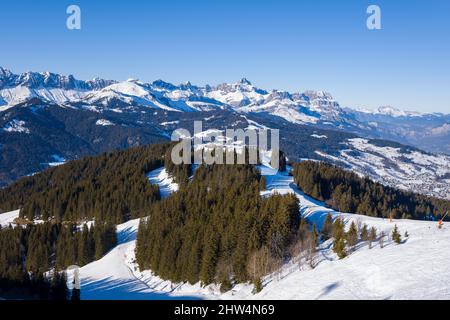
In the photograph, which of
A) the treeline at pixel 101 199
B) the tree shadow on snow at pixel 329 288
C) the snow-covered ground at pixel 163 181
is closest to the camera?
the tree shadow on snow at pixel 329 288

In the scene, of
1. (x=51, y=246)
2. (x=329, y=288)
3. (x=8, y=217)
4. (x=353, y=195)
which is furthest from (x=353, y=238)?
(x=8, y=217)

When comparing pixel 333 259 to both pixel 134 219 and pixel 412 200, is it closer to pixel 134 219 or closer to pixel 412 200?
pixel 134 219

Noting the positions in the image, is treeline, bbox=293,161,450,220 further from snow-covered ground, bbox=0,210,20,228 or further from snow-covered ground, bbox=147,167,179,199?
snow-covered ground, bbox=0,210,20,228

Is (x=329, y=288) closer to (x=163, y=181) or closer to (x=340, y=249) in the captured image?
(x=340, y=249)

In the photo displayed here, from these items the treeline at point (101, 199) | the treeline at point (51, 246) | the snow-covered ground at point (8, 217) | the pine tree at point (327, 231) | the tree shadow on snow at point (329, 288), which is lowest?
the snow-covered ground at point (8, 217)

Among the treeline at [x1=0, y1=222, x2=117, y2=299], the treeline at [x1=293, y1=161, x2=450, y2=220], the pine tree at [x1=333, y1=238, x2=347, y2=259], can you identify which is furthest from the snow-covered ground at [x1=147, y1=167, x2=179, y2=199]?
the pine tree at [x1=333, y1=238, x2=347, y2=259]

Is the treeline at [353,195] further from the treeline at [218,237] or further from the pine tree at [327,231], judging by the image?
the pine tree at [327,231]

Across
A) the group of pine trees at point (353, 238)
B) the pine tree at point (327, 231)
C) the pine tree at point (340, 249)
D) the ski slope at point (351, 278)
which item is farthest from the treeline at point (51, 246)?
the pine tree at point (340, 249)

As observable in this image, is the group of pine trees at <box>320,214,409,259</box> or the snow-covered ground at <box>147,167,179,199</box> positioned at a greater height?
the group of pine trees at <box>320,214,409,259</box>
